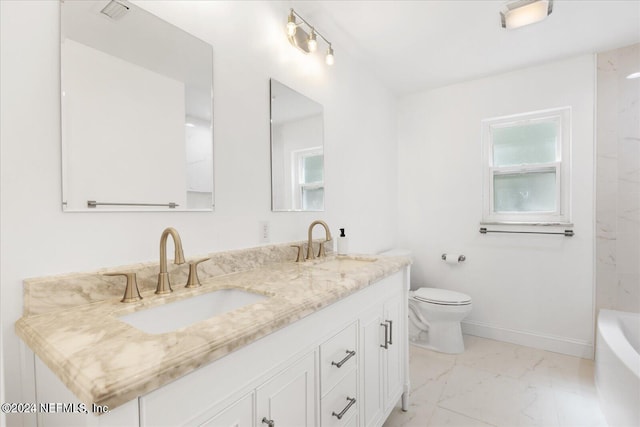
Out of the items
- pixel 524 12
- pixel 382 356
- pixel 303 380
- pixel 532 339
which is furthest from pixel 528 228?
pixel 303 380

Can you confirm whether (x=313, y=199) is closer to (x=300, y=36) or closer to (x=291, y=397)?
(x=300, y=36)

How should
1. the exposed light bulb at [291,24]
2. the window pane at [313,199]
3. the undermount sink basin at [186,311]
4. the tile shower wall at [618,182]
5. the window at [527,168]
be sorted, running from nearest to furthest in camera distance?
the undermount sink basin at [186,311]
the exposed light bulb at [291,24]
the window pane at [313,199]
the tile shower wall at [618,182]
the window at [527,168]

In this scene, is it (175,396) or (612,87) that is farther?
(612,87)

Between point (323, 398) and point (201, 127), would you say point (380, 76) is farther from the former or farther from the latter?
point (323, 398)

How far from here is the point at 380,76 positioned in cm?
276

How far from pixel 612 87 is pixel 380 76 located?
70.4 inches

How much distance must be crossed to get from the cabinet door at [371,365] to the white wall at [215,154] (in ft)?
2.17

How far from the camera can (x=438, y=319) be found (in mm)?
2490

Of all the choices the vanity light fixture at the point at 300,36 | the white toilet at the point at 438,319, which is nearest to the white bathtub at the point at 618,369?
the white toilet at the point at 438,319

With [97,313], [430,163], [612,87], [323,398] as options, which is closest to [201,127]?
[97,313]

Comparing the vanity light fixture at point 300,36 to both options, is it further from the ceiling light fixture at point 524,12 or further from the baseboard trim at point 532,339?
the baseboard trim at point 532,339

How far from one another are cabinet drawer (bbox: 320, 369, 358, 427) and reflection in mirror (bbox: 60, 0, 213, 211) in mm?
895

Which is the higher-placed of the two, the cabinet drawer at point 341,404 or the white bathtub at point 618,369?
the cabinet drawer at point 341,404

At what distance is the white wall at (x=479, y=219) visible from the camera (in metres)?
2.40
